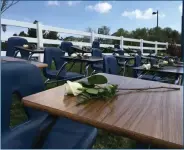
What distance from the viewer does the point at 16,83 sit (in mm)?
1019

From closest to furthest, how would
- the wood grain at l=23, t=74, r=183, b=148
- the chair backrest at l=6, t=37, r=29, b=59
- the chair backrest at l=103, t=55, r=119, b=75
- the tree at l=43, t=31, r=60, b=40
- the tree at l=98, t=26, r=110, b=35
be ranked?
the wood grain at l=23, t=74, r=183, b=148
the chair backrest at l=103, t=55, r=119, b=75
the chair backrest at l=6, t=37, r=29, b=59
the tree at l=43, t=31, r=60, b=40
the tree at l=98, t=26, r=110, b=35

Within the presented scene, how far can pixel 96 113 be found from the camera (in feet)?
2.38

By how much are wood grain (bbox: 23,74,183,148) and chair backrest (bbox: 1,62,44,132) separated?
16 cm

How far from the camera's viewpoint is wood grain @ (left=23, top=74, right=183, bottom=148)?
1.90 feet

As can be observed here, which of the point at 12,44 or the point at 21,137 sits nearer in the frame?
the point at 21,137

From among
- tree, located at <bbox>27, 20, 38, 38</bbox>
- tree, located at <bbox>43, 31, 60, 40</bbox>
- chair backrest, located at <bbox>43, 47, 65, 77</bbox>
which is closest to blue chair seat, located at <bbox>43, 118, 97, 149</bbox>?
chair backrest, located at <bbox>43, 47, 65, 77</bbox>

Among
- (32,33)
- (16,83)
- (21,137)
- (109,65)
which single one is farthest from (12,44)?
(21,137)

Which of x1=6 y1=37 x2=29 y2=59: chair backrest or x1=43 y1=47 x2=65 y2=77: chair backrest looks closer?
x1=43 y1=47 x2=65 y2=77: chair backrest

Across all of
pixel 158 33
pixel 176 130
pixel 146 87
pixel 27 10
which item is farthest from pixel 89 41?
pixel 158 33

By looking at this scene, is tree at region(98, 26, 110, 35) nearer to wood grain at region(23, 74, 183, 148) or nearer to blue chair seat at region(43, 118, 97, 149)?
blue chair seat at region(43, 118, 97, 149)

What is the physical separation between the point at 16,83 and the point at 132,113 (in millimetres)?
589

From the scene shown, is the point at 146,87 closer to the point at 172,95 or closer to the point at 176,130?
the point at 172,95

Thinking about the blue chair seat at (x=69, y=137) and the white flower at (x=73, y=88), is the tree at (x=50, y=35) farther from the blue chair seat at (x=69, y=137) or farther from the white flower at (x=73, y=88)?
the white flower at (x=73, y=88)

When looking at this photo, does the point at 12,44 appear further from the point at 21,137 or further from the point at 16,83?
the point at 21,137
